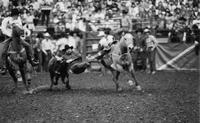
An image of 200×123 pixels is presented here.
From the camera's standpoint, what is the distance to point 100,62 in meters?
12.4

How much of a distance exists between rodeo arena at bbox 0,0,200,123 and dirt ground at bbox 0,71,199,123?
0.02 m

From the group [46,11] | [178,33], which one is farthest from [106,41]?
[178,33]

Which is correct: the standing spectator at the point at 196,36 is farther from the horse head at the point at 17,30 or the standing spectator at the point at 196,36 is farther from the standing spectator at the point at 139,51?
the horse head at the point at 17,30

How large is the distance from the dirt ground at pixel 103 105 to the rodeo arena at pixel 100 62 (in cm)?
2

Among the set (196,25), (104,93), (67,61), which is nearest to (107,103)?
(104,93)

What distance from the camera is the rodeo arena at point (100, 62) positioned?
862 centimetres

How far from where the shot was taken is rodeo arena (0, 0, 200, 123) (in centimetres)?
862

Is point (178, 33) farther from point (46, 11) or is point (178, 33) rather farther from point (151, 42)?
point (46, 11)

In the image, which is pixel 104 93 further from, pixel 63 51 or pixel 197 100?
pixel 197 100

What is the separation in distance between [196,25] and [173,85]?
25.6ft

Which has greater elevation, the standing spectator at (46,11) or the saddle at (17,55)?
the standing spectator at (46,11)

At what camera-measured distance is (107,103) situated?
954 cm

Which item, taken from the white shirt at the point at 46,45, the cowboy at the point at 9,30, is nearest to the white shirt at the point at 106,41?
the cowboy at the point at 9,30

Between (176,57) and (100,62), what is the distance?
825 centimetres
